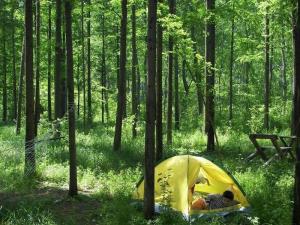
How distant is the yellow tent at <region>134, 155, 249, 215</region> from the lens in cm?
999

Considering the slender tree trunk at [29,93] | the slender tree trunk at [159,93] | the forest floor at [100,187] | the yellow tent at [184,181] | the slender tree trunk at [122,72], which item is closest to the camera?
the forest floor at [100,187]

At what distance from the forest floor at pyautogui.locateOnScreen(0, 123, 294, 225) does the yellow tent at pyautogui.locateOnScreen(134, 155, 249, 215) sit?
1.31ft

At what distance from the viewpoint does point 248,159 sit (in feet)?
48.7

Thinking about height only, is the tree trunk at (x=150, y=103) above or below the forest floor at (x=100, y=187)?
above

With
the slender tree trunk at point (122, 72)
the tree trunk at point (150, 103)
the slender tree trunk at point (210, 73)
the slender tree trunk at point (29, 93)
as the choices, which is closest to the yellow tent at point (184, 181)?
the tree trunk at point (150, 103)

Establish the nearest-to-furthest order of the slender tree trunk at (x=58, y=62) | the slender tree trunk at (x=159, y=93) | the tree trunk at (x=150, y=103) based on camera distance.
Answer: the tree trunk at (x=150, y=103)
the slender tree trunk at (x=159, y=93)
the slender tree trunk at (x=58, y=62)

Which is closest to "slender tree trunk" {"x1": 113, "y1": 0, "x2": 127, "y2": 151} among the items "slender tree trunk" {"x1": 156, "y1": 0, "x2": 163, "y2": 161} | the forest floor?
the forest floor

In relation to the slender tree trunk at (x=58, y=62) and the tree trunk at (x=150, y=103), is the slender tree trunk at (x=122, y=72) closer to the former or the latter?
the slender tree trunk at (x=58, y=62)

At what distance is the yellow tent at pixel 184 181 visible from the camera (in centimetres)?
999

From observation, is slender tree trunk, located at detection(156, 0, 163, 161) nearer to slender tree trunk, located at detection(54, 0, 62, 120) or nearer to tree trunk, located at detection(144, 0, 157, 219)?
slender tree trunk, located at detection(54, 0, 62, 120)

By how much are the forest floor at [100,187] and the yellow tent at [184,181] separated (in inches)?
15.8

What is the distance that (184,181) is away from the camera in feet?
34.1

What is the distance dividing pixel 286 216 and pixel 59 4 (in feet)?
51.2

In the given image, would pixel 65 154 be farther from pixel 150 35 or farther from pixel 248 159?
pixel 150 35
